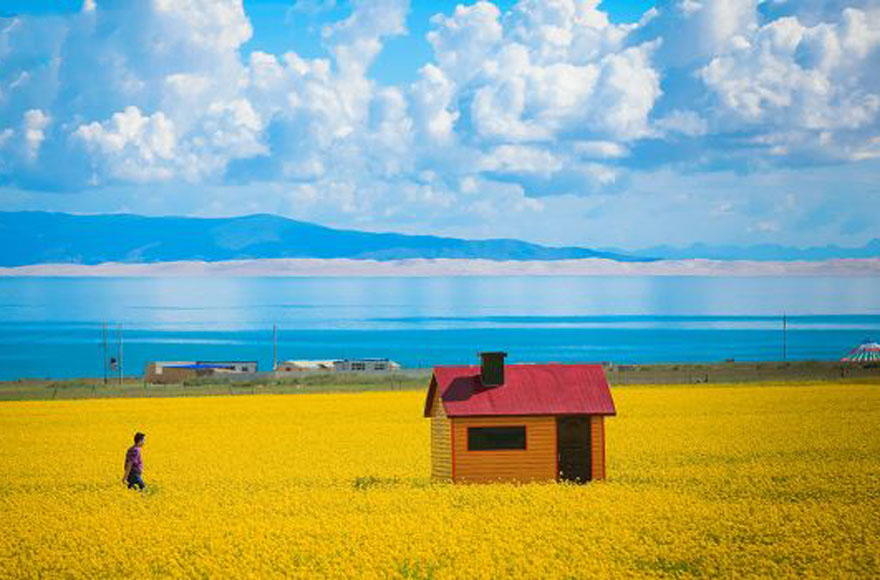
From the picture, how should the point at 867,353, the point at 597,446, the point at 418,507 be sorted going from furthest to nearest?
1. the point at 867,353
2. the point at 597,446
3. the point at 418,507

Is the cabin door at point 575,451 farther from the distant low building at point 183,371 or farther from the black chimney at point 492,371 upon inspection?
the distant low building at point 183,371

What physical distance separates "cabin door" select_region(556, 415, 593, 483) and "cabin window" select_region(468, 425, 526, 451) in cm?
113

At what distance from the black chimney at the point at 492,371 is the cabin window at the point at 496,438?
1.26m

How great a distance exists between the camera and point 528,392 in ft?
103

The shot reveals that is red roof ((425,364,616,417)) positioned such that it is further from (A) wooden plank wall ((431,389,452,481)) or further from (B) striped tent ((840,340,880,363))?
(B) striped tent ((840,340,880,363))

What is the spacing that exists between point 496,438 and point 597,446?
8.87ft

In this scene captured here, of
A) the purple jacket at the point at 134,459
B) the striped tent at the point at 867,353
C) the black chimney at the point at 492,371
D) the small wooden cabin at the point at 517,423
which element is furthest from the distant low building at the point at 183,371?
the purple jacket at the point at 134,459

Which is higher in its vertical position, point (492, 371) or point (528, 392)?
point (492, 371)

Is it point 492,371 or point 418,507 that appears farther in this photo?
point 492,371

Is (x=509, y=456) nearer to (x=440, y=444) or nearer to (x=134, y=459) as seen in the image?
(x=440, y=444)

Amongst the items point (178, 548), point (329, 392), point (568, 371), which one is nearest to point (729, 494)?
point (568, 371)

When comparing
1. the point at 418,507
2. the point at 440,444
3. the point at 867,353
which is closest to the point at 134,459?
the point at 418,507

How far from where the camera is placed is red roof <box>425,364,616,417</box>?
1210 inches

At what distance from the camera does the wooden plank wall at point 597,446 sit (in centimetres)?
3123
